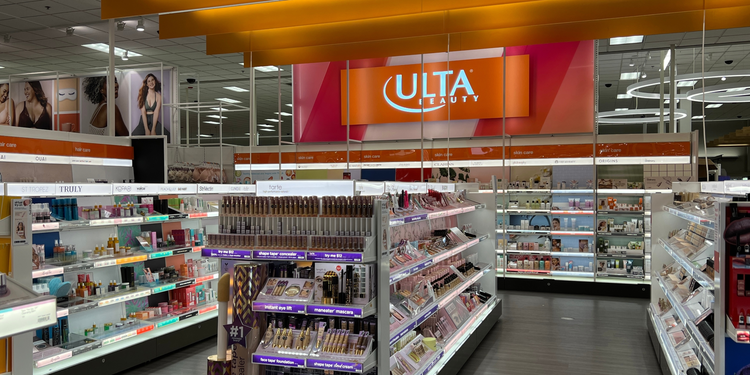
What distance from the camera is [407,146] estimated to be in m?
10.8

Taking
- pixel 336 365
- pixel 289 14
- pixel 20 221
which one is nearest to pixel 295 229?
pixel 336 365

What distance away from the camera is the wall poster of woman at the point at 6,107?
1249cm

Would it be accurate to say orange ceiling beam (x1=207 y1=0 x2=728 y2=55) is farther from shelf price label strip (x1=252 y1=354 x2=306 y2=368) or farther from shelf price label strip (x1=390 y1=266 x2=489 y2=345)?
shelf price label strip (x1=252 y1=354 x2=306 y2=368)

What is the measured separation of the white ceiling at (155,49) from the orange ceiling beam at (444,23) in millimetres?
5321

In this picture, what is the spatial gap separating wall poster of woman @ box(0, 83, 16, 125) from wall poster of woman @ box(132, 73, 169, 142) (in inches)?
121

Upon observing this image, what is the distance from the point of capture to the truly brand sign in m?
10.1

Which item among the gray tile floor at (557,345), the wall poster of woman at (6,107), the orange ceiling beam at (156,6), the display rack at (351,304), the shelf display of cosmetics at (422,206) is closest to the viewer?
the display rack at (351,304)

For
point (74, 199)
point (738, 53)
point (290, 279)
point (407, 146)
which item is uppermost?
point (738, 53)

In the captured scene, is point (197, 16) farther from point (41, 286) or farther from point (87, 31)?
point (87, 31)

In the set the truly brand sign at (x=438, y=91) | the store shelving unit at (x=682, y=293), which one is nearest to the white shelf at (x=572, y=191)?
the truly brand sign at (x=438, y=91)

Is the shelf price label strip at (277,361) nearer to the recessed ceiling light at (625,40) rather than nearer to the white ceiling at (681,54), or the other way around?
the white ceiling at (681,54)

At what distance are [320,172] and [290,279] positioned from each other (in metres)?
7.99

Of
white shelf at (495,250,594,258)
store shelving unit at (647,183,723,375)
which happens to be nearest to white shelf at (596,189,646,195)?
white shelf at (495,250,594,258)

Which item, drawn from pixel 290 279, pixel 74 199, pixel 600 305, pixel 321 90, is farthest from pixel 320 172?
pixel 290 279
